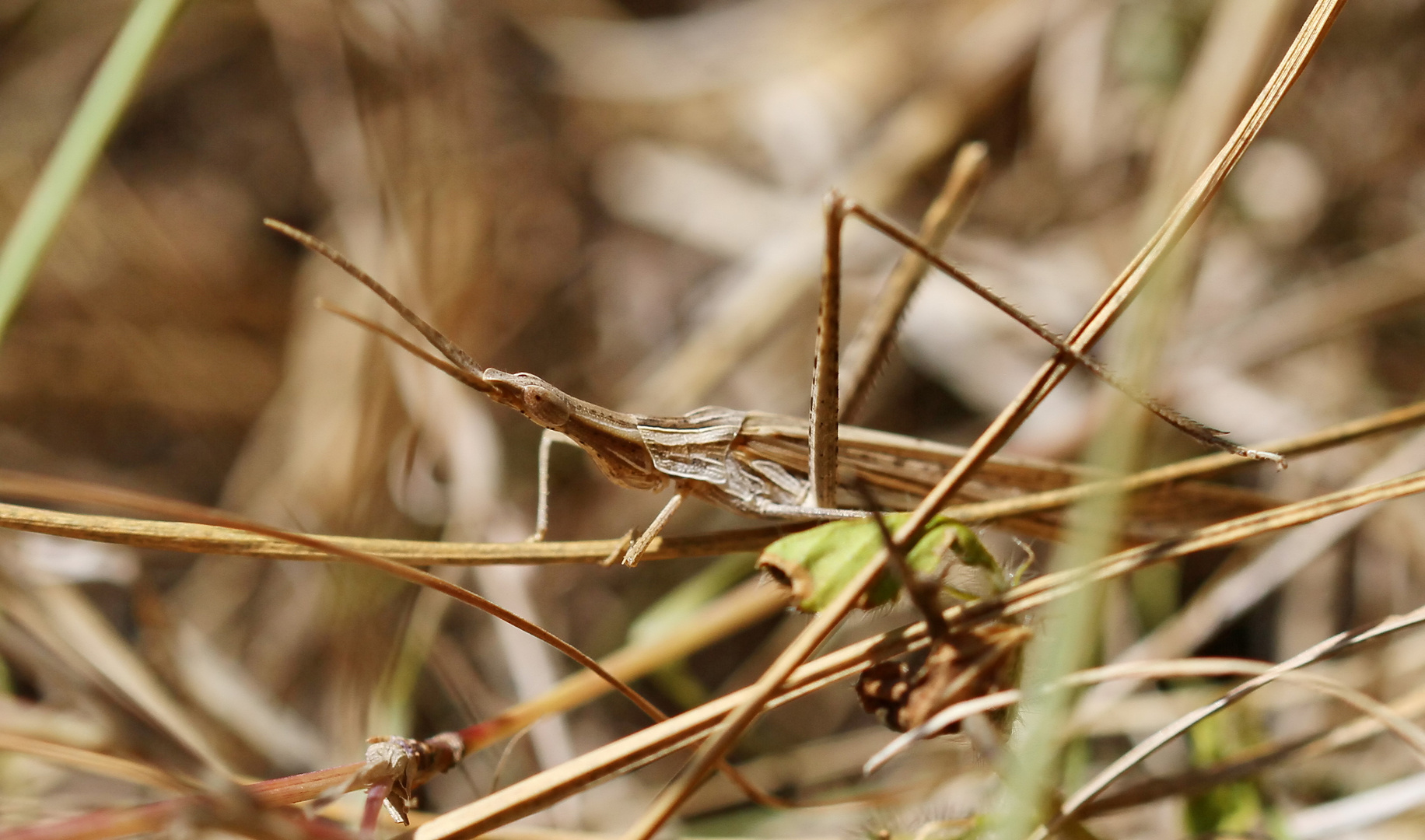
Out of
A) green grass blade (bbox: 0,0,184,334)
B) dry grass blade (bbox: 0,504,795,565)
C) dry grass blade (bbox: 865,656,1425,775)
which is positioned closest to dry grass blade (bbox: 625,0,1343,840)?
dry grass blade (bbox: 865,656,1425,775)

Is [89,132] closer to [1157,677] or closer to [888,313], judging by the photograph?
[888,313]

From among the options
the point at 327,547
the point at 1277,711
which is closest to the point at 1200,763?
the point at 1277,711

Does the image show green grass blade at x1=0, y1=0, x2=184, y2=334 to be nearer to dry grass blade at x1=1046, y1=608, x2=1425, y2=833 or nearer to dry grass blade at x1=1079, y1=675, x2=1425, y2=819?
dry grass blade at x1=1046, y1=608, x2=1425, y2=833

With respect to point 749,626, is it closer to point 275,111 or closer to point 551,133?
point 551,133

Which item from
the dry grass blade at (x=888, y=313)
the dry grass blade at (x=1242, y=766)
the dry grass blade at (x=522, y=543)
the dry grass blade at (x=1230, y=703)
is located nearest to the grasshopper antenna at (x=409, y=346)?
the dry grass blade at (x=522, y=543)

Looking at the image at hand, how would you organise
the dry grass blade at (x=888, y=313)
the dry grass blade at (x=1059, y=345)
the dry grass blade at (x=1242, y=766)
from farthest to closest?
the dry grass blade at (x=888, y=313) < the dry grass blade at (x=1242, y=766) < the dry grass blade at (x=1059, y=345)

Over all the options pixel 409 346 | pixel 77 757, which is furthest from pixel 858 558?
pixel 77 757

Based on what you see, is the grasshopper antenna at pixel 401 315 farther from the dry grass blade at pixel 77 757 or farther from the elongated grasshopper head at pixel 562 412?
the dry grass blade at pixel 77 757
